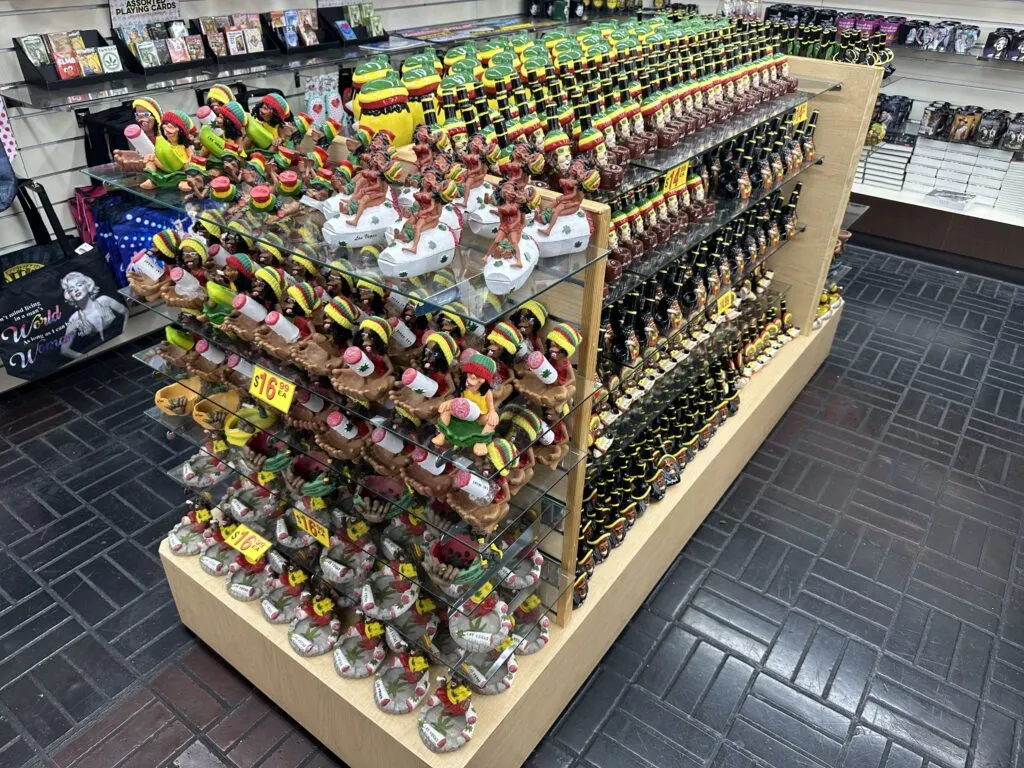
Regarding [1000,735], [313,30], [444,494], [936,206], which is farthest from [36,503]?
[936,206]

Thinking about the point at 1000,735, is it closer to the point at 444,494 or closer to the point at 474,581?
the point at 474,581

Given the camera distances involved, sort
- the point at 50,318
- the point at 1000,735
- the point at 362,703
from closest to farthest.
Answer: the point at 362,703 → the point at 1000,735 → the point at 50,318

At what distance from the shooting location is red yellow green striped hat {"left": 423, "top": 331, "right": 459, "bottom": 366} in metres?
1.58

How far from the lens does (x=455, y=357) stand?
65.5 inches

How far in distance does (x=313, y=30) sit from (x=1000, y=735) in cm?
Answer: 508

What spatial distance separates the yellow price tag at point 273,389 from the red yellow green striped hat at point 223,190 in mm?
443

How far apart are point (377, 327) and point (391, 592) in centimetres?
88

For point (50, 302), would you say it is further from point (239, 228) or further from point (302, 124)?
point (239, 228)

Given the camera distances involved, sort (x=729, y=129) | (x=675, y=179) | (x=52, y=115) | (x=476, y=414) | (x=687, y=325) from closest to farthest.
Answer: (x=476, y=414), (x=675, y=179), (x=729, y=129), (x=687, y=325), (x=52, y=115)

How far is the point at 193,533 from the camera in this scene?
2.55 metres

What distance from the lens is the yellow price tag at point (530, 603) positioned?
7.14 ft

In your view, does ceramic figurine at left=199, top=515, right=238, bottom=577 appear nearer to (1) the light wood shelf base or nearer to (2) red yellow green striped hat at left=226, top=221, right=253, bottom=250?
(1) the light wood shelf base

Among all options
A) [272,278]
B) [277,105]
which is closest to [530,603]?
[272,278]

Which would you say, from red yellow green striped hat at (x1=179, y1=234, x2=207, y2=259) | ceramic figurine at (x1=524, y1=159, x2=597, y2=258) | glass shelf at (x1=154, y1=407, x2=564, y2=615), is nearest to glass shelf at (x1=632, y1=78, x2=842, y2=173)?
ceramic figurine at (x1=524, y1=159, x2=597, y2=258)
